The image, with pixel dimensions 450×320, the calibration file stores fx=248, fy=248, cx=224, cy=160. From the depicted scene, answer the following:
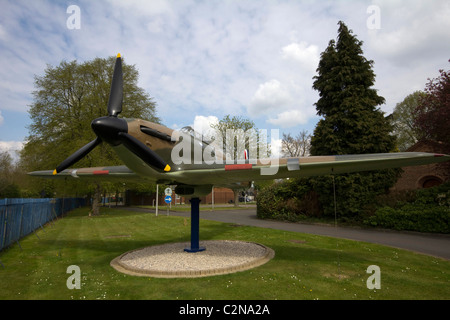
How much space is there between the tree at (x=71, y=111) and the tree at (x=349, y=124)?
19624 millimetres

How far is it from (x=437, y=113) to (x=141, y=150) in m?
17.1

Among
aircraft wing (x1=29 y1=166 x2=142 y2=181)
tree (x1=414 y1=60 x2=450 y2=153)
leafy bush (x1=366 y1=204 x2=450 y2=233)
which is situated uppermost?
tree (x1=414 y1=60 x2=450 y2=153)

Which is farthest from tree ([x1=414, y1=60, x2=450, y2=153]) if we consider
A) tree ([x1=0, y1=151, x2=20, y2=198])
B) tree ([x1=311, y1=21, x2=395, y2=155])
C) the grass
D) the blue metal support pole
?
tree ([x1=0, y1=151, x2=20, y2=198])

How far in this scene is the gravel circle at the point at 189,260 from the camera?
7062 millimetres

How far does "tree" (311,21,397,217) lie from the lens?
18.6m

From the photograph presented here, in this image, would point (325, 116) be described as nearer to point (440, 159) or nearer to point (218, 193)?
point (440, 159)

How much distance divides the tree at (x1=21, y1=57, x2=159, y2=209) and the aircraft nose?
66.4 feet

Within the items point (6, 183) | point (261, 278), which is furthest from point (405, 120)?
point (6, 183)

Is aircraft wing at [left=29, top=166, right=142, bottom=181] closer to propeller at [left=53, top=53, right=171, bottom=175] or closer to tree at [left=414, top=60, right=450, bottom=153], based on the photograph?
propeller at [left=53, top=53, right=171, bottom=175]

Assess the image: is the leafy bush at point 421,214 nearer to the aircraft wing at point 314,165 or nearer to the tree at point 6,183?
the aircraft wing at point 314,165

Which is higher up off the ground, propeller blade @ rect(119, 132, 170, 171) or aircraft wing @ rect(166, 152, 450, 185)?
propeller blade @ rect(119, 132, 170, 171)

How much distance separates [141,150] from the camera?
241 inches

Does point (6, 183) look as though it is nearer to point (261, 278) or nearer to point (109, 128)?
point (109, 128)

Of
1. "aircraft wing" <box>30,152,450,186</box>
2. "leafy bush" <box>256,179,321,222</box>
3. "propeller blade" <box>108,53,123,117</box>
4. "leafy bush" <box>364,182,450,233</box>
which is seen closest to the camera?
"aircraft wing" <box>30,152,450,186</box>
